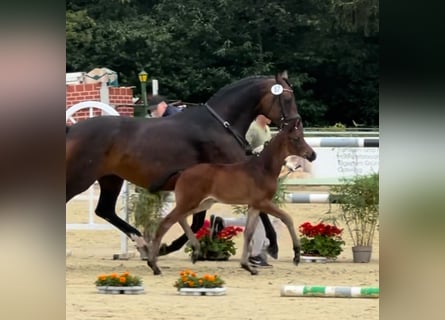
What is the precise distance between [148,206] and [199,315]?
3.56m

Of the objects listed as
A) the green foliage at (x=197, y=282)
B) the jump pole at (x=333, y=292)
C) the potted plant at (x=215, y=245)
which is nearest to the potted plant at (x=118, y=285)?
the green foliage at (x=197, y=282)

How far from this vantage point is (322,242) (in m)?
9.37

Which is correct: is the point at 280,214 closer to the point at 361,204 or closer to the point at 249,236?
the point at 249,236

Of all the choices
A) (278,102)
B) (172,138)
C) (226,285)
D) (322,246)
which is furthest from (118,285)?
(322,246)

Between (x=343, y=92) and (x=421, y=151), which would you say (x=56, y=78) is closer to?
(x=421, y=151)

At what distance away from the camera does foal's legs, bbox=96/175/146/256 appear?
28.6 ft

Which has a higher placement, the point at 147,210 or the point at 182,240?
the point at 147,210

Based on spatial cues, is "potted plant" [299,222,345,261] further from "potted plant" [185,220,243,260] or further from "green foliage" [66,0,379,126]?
"green foliage" [66,0,379,126]

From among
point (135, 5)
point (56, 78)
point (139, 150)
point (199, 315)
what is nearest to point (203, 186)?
point (139, 150)

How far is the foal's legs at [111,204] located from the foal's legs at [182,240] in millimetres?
207

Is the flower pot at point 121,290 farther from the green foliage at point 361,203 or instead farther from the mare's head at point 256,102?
the green foliage at point 361,203

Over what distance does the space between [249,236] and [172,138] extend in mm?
1112

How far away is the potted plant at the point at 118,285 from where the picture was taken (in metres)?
6.73

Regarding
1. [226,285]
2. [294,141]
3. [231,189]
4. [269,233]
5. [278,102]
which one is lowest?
[226,285]
